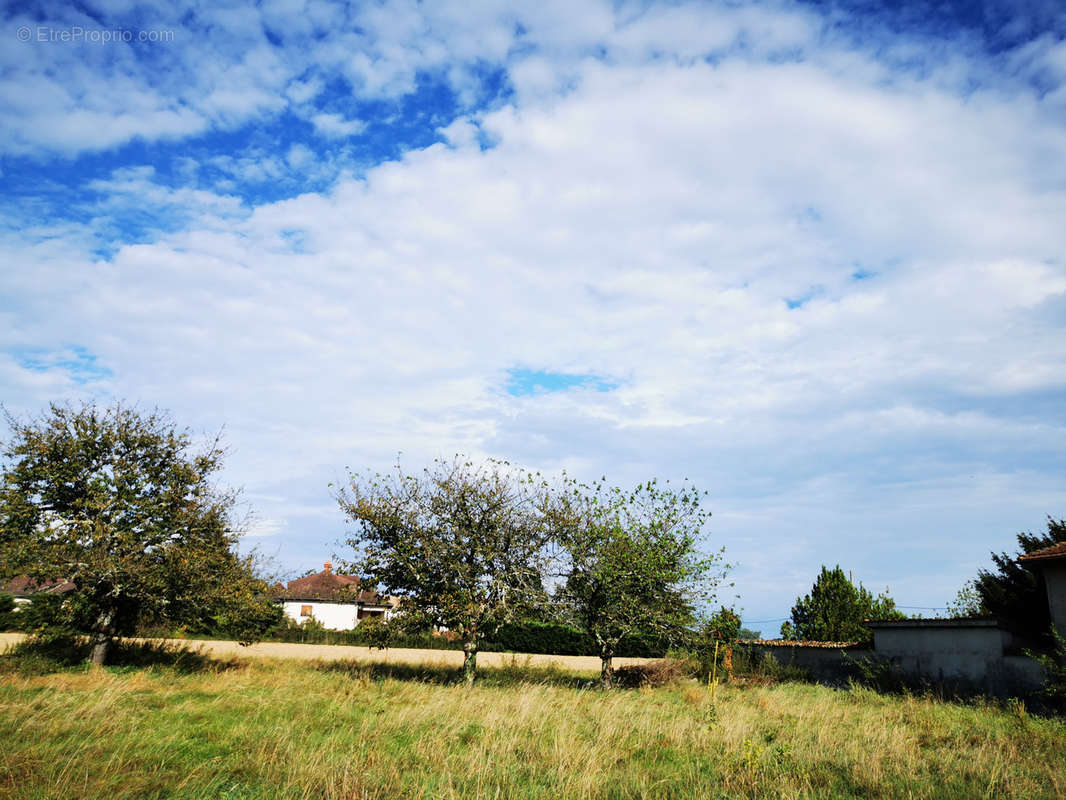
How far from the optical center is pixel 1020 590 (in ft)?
82.2

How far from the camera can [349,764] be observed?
7270 millimetres

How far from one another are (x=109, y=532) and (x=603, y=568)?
14.0m

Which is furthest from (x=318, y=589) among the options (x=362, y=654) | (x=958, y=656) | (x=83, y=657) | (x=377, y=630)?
(x=958, y=656)

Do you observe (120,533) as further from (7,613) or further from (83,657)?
(7,613)

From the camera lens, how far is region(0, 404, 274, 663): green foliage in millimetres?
16594

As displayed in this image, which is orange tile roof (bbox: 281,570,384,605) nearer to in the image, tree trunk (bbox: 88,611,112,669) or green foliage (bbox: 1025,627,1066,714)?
tree trunk (bbox: 88,611,112,669)

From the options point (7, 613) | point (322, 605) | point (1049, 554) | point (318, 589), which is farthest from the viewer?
point (318, 589)

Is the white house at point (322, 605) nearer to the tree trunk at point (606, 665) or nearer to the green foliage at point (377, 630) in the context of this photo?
the green foliage at point (377, 630)

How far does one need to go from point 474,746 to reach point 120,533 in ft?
45.5

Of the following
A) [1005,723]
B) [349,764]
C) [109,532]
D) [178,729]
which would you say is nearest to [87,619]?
[109,532]

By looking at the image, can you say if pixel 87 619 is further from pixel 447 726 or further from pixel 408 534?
pixel 447 726

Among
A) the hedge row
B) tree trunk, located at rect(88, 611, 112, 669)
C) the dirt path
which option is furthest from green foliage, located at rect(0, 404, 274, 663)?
the hedge row

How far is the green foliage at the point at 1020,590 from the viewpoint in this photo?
23.6 meters

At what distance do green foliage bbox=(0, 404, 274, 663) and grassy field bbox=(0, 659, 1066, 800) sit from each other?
2.94 metres
